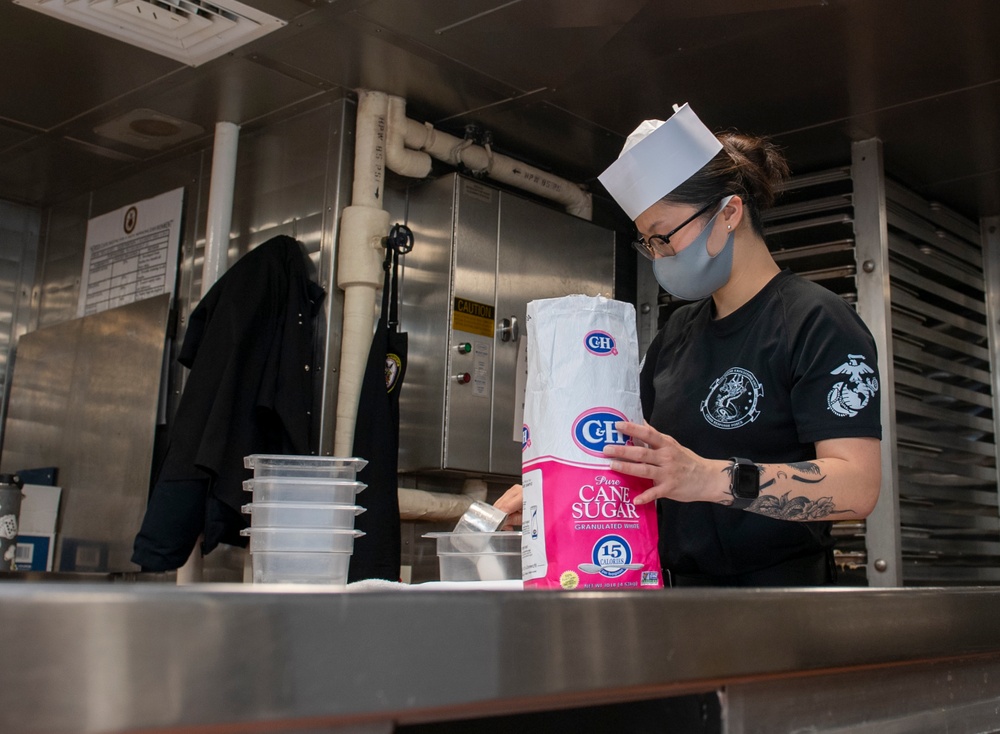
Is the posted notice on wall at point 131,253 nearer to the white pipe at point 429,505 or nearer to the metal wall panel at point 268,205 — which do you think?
the metal wall panel at point 268,205

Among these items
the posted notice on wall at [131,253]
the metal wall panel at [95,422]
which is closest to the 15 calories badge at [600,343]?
the metal wall panel at [95,422]

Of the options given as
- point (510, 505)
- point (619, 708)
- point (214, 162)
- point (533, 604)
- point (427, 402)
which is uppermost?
point (214, 162)

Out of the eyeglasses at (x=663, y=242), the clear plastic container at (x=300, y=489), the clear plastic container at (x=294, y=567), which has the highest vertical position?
the eyeglasses at (x=663, y=242)

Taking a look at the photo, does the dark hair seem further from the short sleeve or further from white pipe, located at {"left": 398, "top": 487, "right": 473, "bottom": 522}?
white pipe, located at {"left": 398, "top": 487, "right": 473, "bottom": 522}

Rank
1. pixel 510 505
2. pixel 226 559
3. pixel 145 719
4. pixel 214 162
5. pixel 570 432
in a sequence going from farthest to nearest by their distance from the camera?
1. pixel 214 162
2. pixel 226 559
3. pixel 510 505
4. pixel 570 432
5. pixel 145 719

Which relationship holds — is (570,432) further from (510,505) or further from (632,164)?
(632,164)

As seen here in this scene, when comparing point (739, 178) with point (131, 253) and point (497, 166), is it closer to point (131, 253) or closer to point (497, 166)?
point (497, 166)

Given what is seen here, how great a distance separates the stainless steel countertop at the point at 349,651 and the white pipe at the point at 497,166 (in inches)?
123

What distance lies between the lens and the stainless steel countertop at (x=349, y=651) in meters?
0.53

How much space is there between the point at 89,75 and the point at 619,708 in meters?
3.38

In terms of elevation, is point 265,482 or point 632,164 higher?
point 632,164

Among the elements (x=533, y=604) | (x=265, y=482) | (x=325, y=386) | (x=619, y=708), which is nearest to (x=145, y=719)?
(x=533, y=604)

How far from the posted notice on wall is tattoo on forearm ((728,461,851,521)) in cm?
335

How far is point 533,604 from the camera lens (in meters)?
0.72
